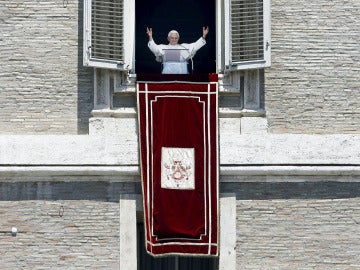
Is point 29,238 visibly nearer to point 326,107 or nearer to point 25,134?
point 25,134

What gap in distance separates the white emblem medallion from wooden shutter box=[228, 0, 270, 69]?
1.57 metres

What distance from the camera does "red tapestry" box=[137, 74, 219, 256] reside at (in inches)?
1134

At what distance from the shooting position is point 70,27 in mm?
29391

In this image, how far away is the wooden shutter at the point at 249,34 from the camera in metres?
29.0

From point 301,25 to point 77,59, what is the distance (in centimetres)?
346

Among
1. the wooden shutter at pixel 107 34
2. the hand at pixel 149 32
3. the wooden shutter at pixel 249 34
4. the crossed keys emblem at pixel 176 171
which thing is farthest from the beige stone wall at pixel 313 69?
the wooden shutter at pixel 107 34

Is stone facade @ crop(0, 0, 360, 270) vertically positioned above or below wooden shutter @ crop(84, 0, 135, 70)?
below

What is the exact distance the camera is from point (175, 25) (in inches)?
1195

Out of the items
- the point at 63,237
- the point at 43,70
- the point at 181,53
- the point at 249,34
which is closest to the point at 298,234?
the point at 249,34

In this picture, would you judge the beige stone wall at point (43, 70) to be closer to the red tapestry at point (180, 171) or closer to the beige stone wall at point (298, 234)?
the red tapestry at point (180, 171)

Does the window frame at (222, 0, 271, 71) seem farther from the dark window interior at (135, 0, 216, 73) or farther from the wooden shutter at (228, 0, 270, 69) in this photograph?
the dark window interior at (135, 0, 216, 73)

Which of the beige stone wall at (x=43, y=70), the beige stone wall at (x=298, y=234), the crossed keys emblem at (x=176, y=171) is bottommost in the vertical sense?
the beige stone wall at (x=298, y=234)

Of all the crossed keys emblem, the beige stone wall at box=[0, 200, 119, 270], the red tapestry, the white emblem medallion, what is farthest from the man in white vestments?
the beige stone wall at box=[0, 200, 119, 270]

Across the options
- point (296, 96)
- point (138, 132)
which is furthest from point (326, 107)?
point (138, 132)
